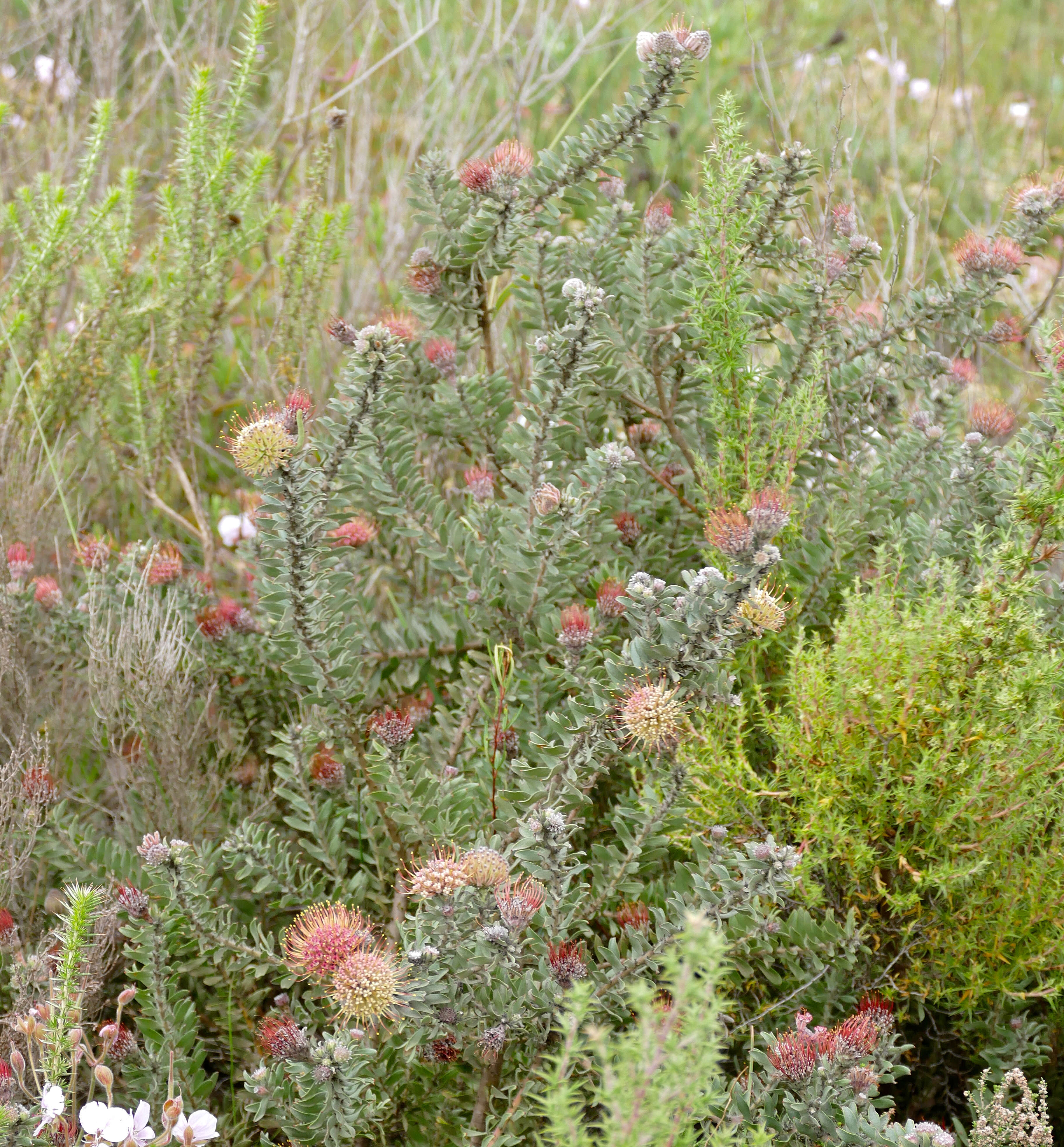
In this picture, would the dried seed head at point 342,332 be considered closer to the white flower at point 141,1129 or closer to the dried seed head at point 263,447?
the dried seed head at point 263,447

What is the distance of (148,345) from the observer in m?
3.06

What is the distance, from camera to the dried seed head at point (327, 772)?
193 cm

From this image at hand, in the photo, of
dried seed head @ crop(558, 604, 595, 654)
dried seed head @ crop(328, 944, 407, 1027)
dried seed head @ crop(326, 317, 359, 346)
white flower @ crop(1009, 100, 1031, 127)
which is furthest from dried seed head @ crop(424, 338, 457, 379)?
white flower @ crop(1009, 100, 1031, 127)

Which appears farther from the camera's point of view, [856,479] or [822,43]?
[822,43]

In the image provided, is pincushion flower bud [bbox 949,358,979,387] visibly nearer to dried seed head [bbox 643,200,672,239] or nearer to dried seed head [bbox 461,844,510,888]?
dried seed head [bbox 643,200,672,239]

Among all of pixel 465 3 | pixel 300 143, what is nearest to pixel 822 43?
pixel 465 3

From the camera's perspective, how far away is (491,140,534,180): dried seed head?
6.52 ft

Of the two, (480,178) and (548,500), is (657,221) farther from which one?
(548,500)

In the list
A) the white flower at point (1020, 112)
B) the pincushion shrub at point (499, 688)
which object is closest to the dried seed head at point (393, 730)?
the pincushion shrub at point (499, 688)

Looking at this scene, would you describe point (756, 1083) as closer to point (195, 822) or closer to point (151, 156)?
point (195, 822)

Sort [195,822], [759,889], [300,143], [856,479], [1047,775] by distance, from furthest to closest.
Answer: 1. [300,143]
2. [856,479]
3. [195,822]
4. [1047,775]
5. [759,889]

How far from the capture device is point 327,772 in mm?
1932

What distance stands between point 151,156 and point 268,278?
0.70 metres

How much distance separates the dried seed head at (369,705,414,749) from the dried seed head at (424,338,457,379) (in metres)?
0.77
